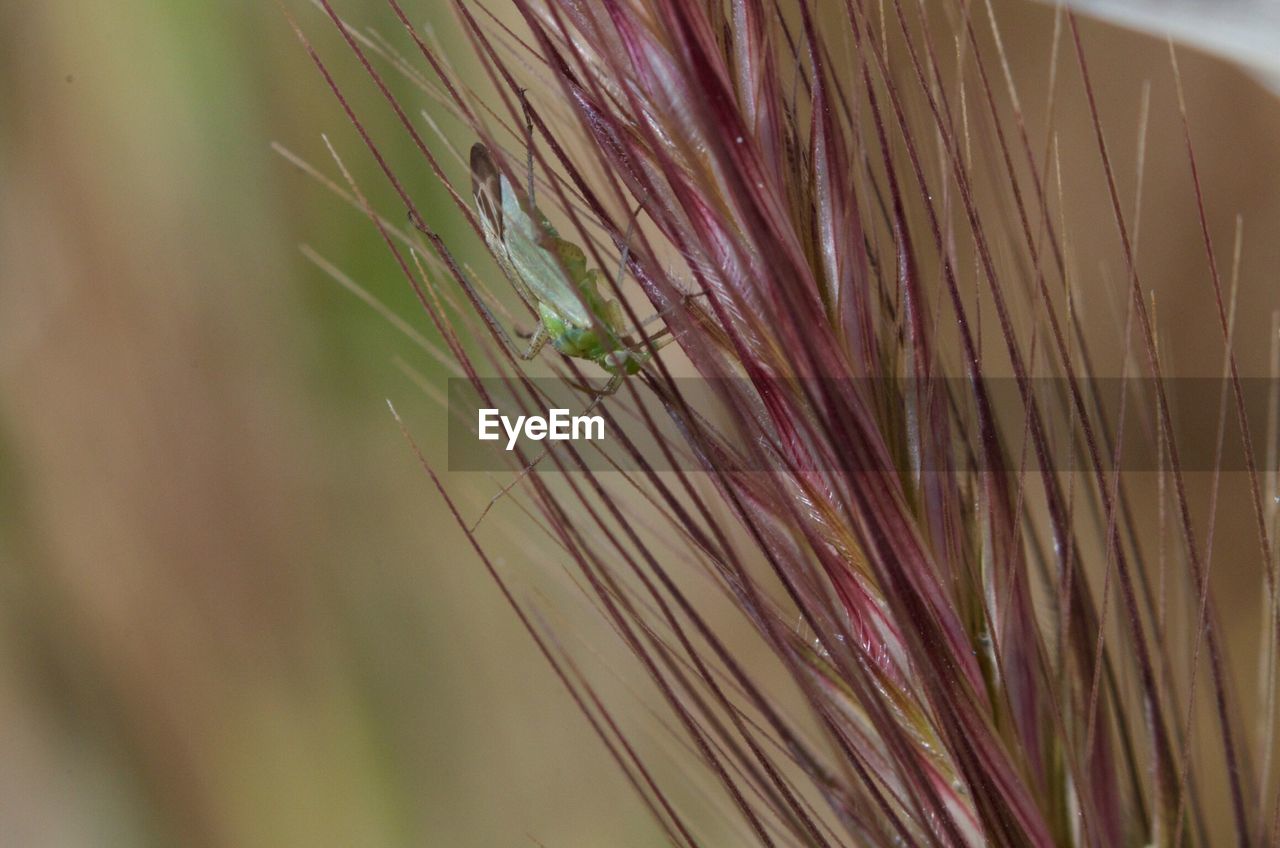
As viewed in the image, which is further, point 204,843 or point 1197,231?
point 204,843

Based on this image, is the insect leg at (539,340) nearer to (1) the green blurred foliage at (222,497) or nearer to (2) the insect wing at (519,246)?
(2) the insect wing at (519,246)

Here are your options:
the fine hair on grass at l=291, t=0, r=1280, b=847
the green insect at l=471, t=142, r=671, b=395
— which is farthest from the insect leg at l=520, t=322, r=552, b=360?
the fine hair on grass at l=291, t=0, r=1280, b=847

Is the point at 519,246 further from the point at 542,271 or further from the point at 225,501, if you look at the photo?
the point at 225,501

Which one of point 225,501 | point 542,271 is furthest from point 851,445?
point 225,501

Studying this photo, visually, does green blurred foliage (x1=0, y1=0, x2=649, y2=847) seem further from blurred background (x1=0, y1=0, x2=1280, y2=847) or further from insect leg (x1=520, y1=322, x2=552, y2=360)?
insect leg (x1=520, y1=322, x2=552, y2=360)

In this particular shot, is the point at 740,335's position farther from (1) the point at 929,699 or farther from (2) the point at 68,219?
(2) the point at 68,219

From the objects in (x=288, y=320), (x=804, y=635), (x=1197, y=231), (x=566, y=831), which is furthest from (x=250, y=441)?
(x=1197, y=231)

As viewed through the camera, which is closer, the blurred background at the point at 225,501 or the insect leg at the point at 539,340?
the insect leg at the point at 539,340

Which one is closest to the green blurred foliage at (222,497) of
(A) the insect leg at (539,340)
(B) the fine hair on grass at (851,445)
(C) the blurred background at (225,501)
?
(C) the blurred background at (225,501)
